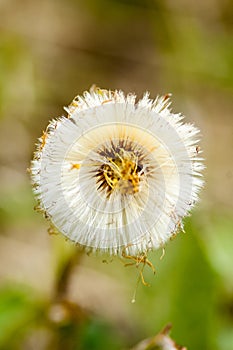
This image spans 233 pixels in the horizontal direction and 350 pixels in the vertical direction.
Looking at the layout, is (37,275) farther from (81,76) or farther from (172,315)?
(81,76)

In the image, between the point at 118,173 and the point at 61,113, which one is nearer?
the point at 118,173

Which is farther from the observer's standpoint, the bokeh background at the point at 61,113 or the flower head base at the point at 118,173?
the bokeh background at the point at 61,113

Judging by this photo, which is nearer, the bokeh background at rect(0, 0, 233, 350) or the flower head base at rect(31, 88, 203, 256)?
the flower head base at rect(31, 88, 203, 256)


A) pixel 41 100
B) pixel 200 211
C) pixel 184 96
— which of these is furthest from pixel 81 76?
pixel 200 211
